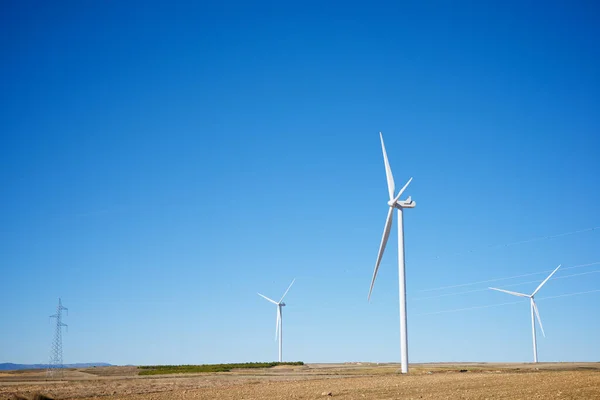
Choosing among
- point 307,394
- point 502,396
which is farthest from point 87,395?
point 502,396

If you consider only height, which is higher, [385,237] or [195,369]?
[385,237]

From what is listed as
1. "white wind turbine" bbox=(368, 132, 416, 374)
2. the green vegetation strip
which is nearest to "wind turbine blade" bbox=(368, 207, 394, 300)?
"white wind turbine" bbox=(368, 132, 416, 374)

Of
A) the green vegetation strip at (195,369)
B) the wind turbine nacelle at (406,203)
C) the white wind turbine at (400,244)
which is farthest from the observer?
the green vegetation strip at (195,369)

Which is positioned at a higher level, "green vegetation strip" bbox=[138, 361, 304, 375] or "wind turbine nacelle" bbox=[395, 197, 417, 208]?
"wind turbine nacelle" bbox=[395, 197, 417, 208]

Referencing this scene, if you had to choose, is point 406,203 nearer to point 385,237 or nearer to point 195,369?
point 385,237

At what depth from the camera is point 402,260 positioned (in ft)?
239

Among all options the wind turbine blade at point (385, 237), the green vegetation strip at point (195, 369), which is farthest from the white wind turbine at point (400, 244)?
the green vegetation strip at point (195, 369)

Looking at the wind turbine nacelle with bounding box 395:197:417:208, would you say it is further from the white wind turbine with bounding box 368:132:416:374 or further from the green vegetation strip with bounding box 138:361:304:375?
the green vegetation strip with bounding box 138:361:304:375

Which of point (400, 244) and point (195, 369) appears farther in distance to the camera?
point (195, 369)

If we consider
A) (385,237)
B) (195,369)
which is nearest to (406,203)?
(385,237)

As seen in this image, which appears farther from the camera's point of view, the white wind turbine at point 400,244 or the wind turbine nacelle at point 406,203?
the wind turbine nacelle at point 406,203

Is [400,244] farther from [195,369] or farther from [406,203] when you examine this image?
[195,369]

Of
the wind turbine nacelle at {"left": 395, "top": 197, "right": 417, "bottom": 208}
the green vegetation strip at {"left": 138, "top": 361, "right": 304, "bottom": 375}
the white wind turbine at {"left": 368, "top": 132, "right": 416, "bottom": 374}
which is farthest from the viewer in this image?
the green vegetation strip at {"left": 138, "top": 361, "right": 304, "bottom": 375}

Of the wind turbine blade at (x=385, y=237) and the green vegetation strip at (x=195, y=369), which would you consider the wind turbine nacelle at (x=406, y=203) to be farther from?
the green vegetation strip at (x=195, y=369)
